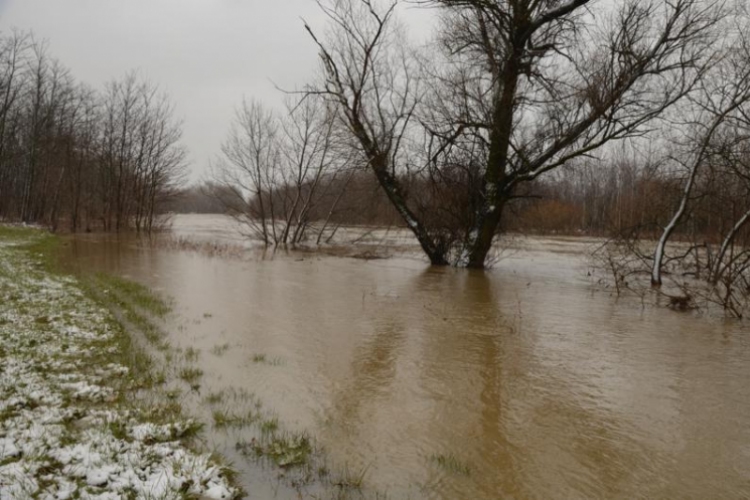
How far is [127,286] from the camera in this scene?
11.9m

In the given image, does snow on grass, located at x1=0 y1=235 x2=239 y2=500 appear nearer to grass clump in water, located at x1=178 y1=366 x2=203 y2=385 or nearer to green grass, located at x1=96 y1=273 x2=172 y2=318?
grass clump in water, located at x1=178 y1=366 x2=203 y2=385

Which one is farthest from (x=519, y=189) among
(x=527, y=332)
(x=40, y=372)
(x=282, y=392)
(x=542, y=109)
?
(x=40, y=372)

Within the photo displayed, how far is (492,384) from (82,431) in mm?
4478

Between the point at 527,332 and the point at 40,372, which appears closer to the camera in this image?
the point at 40,372

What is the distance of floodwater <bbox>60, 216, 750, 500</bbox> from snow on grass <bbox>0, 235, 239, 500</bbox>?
590 mm

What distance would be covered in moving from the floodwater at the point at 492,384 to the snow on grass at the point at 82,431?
1.94ft

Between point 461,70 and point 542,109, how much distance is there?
10.5 feet

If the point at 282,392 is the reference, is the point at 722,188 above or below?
above

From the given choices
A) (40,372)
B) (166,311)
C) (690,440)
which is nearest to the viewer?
(690,440)

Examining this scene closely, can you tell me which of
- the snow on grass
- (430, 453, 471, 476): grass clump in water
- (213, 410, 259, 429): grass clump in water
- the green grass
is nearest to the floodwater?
(430, 453, 471, 476): grass clump in water

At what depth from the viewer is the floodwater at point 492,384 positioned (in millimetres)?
3979

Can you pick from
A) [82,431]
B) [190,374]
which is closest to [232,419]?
[82,431]

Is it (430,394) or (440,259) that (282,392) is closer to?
(430,394)

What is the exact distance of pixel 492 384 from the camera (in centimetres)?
613
